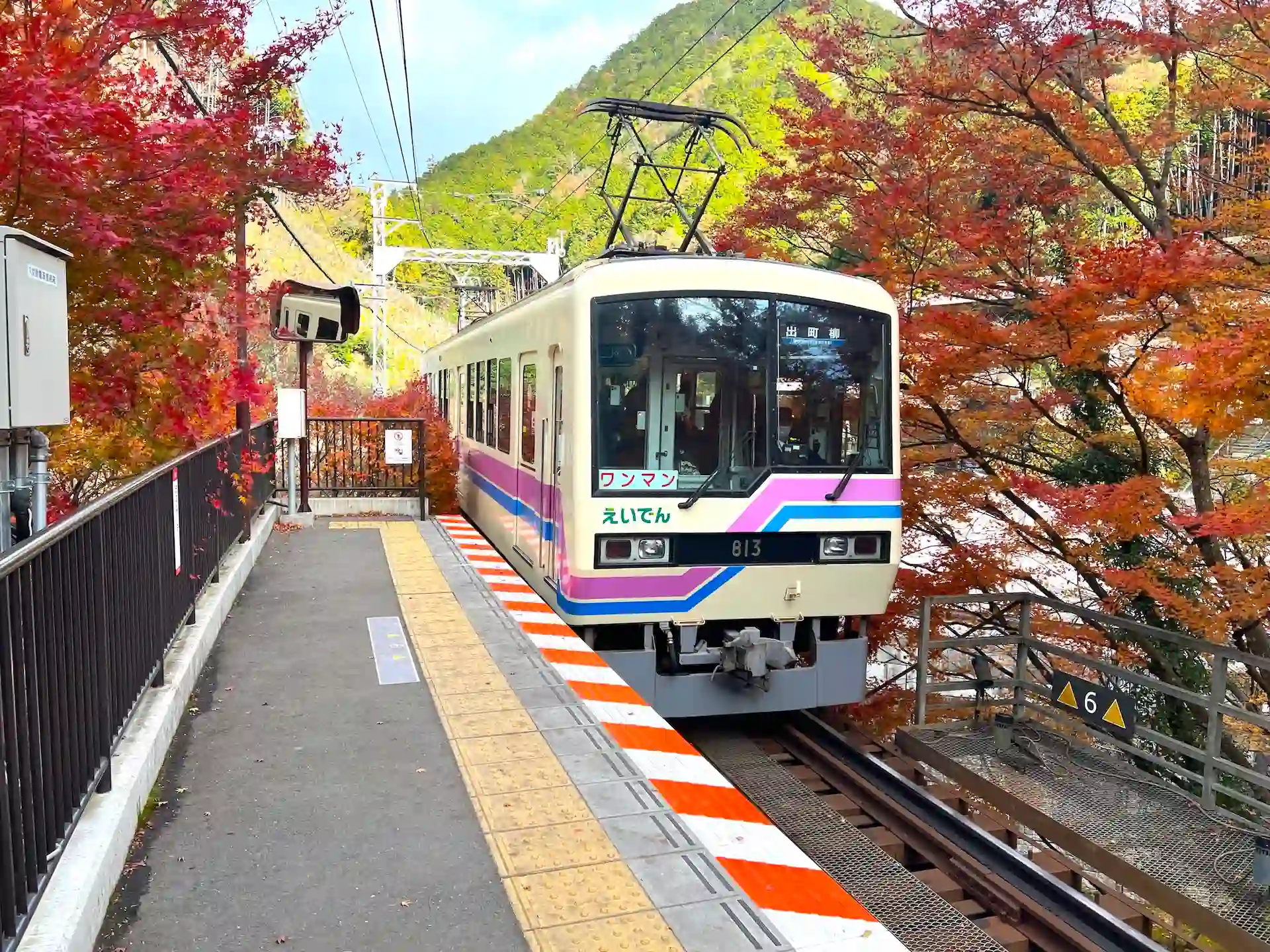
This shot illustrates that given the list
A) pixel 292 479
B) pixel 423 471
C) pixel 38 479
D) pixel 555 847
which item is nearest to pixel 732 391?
pixel 555 847

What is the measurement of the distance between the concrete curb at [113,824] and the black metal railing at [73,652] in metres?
0.06

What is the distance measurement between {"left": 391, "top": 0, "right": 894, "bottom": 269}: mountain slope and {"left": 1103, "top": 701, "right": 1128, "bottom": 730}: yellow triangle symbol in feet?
127

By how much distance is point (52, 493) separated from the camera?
759 centimetres

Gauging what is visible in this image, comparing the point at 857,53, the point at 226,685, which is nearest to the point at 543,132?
the point at 857,53

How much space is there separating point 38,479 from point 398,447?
944 cm

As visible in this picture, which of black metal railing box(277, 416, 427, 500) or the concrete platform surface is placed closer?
the concrete platform surface

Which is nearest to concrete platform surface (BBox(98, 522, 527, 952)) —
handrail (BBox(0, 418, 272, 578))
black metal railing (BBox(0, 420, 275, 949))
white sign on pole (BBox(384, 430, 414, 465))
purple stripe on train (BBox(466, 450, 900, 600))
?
black metal railing (BBox(0, 420, 275, 949))

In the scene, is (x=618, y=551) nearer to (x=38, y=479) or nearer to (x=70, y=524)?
(x=38, y=479)

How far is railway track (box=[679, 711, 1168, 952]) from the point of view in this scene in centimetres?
503

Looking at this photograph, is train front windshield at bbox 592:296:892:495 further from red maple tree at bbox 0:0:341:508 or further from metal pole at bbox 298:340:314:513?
metal pole at bbox 298:340:314:513

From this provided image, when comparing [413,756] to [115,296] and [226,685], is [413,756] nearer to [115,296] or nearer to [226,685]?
[226,685]

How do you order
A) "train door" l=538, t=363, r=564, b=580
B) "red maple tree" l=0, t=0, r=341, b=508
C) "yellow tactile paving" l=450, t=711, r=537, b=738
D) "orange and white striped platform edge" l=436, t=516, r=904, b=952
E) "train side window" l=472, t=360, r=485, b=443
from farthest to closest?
"train side window" l=472, t=360, r=485, b=443 < "train door" l=538, t=363, r=564, b=580 < "red maple tree" l=0, t=0, r=341, b=508 < "yellow tactile paving" l=450, t=711, r=537, b=738 < "orange and white striped platform edge" l=436, t=516, r=904, b=952

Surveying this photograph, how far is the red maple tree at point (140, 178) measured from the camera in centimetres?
547

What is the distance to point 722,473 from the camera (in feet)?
22.4
